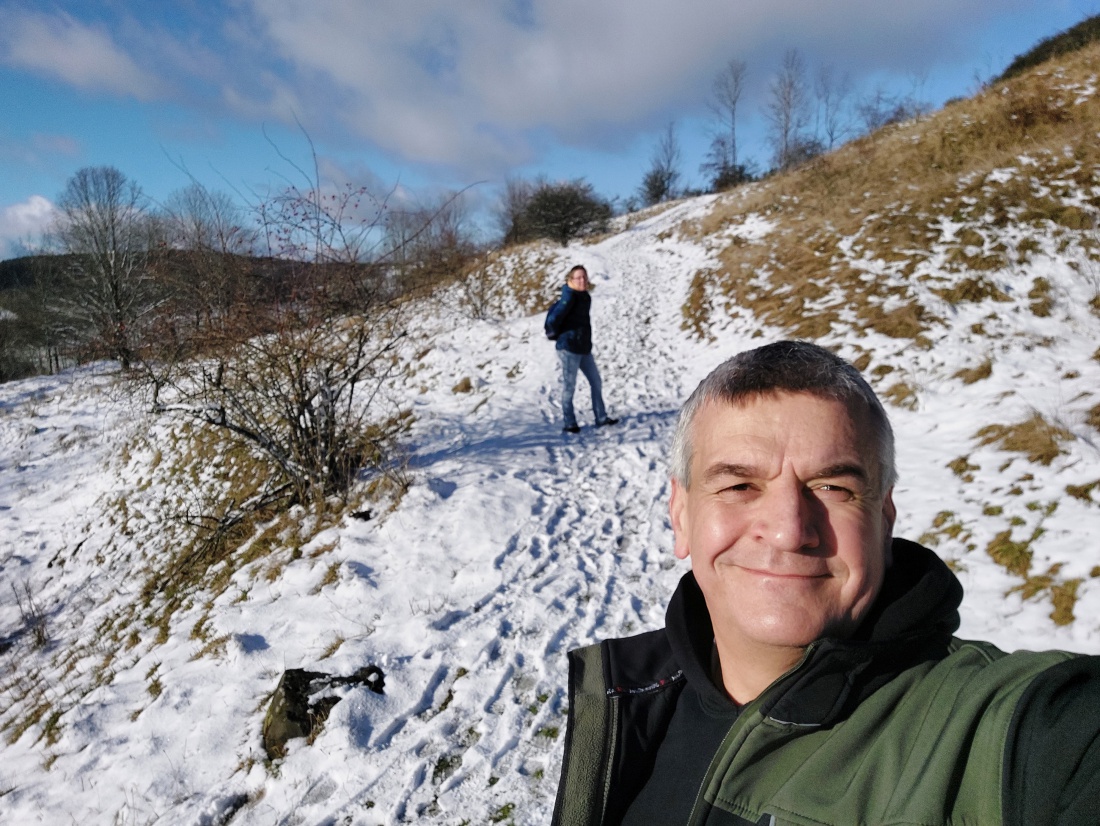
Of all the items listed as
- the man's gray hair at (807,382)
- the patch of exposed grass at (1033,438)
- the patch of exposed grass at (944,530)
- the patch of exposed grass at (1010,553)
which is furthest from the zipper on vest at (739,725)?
the patch of exposed grass at (1033,438)

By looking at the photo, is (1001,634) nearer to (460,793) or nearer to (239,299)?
(460,793)

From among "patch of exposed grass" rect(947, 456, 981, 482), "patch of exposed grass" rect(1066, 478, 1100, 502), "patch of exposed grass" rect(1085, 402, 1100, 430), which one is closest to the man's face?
"patch of exposed grass" rect(1066, 478, 1100, 502)

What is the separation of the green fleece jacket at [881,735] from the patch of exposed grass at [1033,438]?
166 inches

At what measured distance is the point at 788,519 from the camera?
131 centimetres

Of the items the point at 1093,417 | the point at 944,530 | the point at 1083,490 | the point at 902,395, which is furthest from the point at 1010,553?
the point at 902,395

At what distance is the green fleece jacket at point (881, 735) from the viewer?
37.0 inches

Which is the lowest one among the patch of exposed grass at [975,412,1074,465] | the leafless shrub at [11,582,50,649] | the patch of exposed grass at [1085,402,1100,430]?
the leafless shrub at [11,582,50,649]

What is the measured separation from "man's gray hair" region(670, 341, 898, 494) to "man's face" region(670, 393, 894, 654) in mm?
26

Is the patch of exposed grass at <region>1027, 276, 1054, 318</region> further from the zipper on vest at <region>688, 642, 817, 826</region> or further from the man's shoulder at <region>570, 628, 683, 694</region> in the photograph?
the zipper on vest at <region>688, 642, 817, 826</region>

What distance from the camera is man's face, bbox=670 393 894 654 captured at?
1.28 meters

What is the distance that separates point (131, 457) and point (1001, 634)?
13607mm

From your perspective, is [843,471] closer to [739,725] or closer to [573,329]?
[739,725]

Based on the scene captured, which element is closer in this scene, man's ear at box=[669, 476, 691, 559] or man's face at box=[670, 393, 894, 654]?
man's face at box=[670, 393, 894, 654]

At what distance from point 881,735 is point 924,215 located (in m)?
12.1
